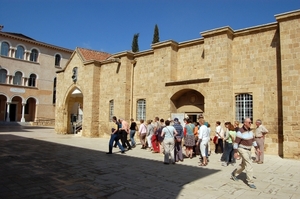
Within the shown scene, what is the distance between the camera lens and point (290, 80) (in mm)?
10047

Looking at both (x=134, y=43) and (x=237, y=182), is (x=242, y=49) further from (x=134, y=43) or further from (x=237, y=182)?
(x=134, y=43)

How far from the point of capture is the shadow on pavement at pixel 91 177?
203 inches

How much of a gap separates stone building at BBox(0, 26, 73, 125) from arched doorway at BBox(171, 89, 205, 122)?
27585mm

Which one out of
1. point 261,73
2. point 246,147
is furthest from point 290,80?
point 246,147

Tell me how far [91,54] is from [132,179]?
1734 centimetres

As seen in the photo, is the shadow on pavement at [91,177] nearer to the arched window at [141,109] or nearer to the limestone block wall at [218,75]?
the limestone block wall at [218,75]

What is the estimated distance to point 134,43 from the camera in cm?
3581

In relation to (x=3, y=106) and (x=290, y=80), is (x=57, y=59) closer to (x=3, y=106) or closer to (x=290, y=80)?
(x=3, y=106)

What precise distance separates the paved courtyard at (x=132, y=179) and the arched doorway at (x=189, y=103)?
500cm

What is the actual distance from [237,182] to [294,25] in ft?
25.9

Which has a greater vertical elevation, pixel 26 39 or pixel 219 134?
pixel 26 39

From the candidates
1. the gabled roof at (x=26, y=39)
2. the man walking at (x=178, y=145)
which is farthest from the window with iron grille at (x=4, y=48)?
the man walking at (x=178, y=145)

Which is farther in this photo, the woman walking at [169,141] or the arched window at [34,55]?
the arched window at [34,55]

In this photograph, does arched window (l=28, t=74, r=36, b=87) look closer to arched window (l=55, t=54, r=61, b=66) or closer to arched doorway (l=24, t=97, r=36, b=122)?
arched doorway (l=24, t=97, r=36, b=122)
